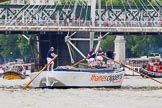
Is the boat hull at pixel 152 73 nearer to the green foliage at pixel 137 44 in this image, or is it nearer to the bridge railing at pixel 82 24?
the bridge railing at pixel 82 24

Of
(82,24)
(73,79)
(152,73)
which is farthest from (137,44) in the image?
(73,79)

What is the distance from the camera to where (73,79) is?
260 feet

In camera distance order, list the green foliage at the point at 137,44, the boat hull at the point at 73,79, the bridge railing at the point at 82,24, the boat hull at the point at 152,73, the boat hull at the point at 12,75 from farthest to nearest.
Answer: the green foliage at the point at 137,44, the bridge railing at the point at 82,24, the boat hull at the point at 152,73, the boat hull at the point at 12,75, the boat hull at the point at 73,79

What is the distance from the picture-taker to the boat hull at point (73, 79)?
7900cm

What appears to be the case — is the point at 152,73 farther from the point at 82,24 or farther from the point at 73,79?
the point at 73,79

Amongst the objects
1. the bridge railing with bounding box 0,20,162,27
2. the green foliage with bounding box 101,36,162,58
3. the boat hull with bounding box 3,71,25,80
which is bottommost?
the boat hull with bounding box 3,71,25,80

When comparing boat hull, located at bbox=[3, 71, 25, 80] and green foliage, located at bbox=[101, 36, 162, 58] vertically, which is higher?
green foliage, located at bbox=[101, 36, 162, 58]

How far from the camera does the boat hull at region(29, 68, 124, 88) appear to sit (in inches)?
3110

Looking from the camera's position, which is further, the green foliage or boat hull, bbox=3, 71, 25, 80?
the green foliage

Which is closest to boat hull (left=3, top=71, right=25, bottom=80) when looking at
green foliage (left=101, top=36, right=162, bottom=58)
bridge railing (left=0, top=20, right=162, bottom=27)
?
bridge railing (left=0, top=20, right=162, bottom=27)

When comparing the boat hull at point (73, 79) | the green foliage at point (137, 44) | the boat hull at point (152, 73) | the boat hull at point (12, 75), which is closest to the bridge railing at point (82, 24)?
the boat hull at point (152, 73)

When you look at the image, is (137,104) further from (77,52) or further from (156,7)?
(156,7)

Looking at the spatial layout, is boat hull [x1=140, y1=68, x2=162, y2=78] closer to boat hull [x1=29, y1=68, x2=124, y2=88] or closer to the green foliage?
boat hull [x1=29, y1=68, x2=124, y2=88]

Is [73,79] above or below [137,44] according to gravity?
below
